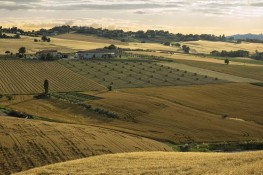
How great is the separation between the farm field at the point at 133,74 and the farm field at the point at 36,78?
3779mm

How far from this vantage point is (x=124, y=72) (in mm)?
108875

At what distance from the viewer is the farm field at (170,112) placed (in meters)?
52.8

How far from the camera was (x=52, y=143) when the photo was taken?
4031 centimetres

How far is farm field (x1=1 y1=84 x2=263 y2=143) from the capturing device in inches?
2080

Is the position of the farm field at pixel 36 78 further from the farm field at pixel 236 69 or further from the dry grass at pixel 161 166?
the dry grass at pixel 161 166

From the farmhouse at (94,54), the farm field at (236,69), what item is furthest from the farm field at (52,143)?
the farmhouse at (94,54)

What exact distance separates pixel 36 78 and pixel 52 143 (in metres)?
55.7

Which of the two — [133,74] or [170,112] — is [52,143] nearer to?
[170,112]

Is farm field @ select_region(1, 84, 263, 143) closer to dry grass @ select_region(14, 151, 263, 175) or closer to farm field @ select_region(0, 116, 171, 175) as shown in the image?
farm field @ select_region(0, 116, 171, 175)

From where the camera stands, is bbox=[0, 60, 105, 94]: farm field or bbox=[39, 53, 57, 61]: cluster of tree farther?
bbox=[39, 53, 57, 61]: cluster of tree

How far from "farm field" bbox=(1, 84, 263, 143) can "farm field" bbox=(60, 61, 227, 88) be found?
10.1 metres

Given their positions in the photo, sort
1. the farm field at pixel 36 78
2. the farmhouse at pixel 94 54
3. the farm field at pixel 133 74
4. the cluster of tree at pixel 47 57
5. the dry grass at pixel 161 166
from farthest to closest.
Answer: the farmhouse at pixel 94 54 < the cluster of tree at pixel 47 57 < the farm field at pixel 133 74 < the farm field at pixel 36 78 < the dry grass at pixel 161 166

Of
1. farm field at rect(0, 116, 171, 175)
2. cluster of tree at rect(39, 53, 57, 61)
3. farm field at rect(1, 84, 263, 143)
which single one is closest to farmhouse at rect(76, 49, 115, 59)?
cluster of tree at rect(39, 53, 57, 61)

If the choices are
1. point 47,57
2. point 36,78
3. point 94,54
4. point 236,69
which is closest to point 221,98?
point 36,78
